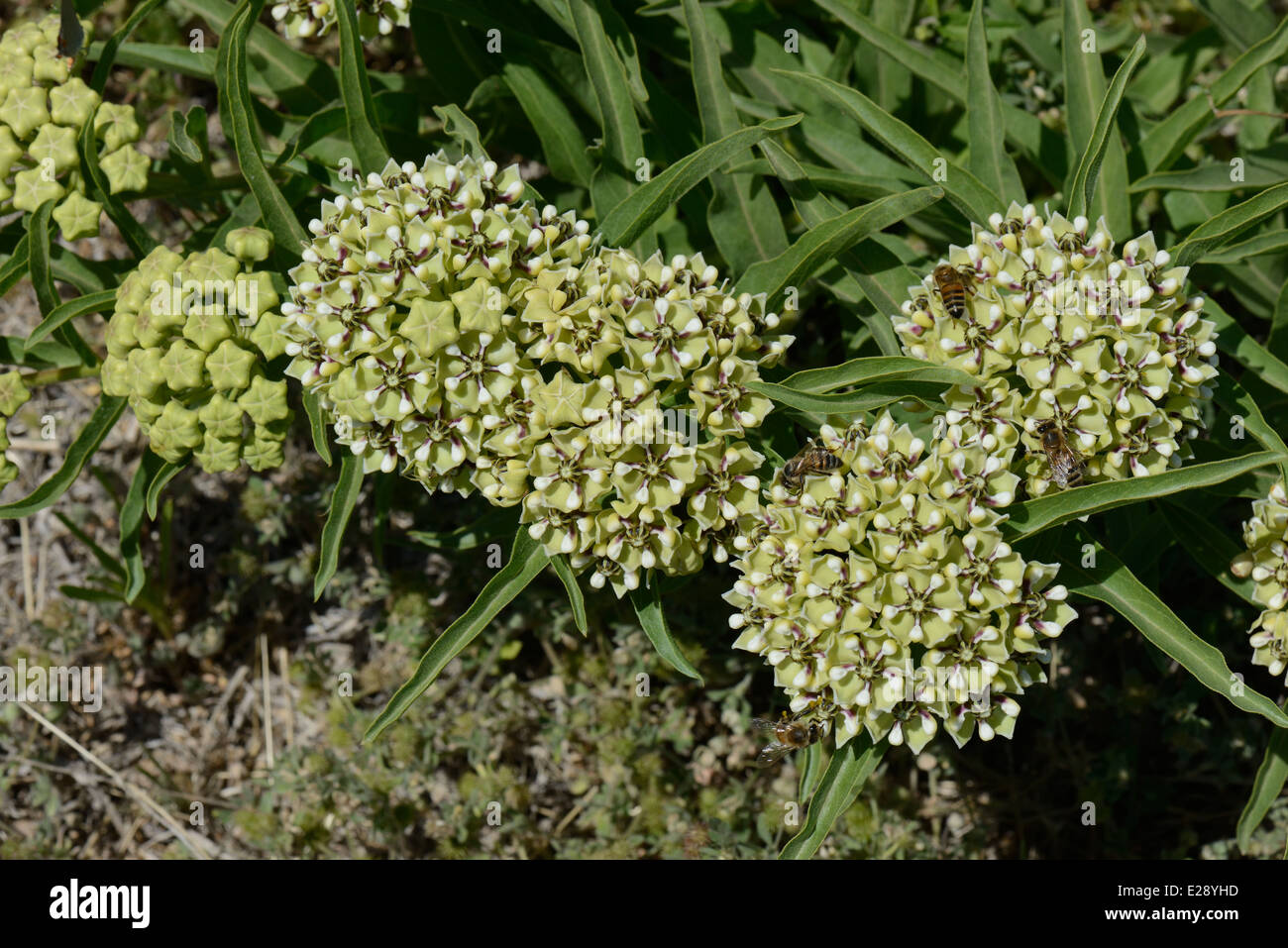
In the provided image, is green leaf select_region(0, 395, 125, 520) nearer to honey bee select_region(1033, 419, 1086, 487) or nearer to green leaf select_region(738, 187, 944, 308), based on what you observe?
green leaf select_region(738, 187, 944, 308)

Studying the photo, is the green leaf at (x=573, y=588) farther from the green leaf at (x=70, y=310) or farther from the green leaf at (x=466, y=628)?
the green leaf at (x=70, y=310)

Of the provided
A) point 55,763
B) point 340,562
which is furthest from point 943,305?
point 55,763

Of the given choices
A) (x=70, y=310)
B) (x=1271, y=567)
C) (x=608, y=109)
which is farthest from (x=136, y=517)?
(x=1271, y=567)

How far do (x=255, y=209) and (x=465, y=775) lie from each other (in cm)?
237

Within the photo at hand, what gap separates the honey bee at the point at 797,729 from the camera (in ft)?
8.59

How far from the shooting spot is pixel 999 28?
3.75 m

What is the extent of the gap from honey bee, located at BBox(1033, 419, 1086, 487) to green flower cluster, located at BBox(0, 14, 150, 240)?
8.17ft

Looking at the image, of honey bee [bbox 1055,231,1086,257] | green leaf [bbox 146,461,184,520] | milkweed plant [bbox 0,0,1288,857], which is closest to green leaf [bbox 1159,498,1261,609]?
milkweed plant [bbox 0,0,1288,857]

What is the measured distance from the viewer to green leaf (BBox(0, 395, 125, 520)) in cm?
294

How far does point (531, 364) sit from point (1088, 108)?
70.2 inches

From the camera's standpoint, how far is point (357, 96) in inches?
106

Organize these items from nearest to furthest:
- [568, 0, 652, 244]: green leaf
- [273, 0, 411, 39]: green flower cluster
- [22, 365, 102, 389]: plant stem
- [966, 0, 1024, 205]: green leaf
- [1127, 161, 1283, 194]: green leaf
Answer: [568, 0, 652, 244]: green leaf
[966, 0, 1024, 205]: green leaf
[273, 0, 411, 39]: green flower cluster
[1127, 161, 1283, 194]: green leaf
[22, 365, 102, 389]: plant stem

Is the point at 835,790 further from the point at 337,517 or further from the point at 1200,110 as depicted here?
the point at 1200,110
